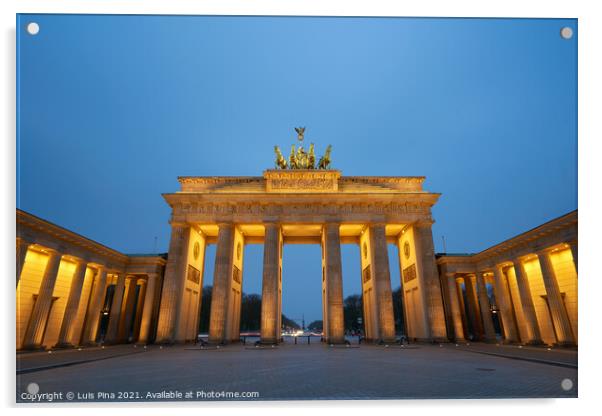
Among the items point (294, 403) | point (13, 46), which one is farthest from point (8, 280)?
point (294, 403)

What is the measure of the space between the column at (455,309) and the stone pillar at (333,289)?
11187 millimetres

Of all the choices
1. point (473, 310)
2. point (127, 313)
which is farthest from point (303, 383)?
point (127, 313)

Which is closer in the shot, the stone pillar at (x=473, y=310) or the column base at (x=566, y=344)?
the column base at (x=566, y=344)

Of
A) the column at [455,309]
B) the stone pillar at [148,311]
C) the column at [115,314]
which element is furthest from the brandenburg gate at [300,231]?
the column at [115,314]

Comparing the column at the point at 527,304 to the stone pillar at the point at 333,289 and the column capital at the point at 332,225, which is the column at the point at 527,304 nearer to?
the stone pillar at the point at 333,289

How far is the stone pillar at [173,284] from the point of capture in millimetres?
29703

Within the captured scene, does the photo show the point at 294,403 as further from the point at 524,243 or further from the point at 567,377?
the point at 524,243

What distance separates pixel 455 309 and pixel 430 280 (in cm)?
478

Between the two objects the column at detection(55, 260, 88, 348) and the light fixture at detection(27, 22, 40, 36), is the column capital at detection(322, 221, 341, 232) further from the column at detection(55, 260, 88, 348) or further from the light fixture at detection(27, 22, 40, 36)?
the light fixture at detection(27, 22, 40, 36)

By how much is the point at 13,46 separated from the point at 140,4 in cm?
388

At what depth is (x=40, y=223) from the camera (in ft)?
72.4

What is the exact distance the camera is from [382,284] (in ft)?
102

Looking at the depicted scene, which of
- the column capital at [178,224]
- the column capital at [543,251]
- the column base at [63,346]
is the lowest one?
the column base at [63,346]

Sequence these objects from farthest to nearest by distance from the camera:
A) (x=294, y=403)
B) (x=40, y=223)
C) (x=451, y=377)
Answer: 1. (x=40, y=223)
2. (x=451, y=377)
3. (x=294, y=403)
